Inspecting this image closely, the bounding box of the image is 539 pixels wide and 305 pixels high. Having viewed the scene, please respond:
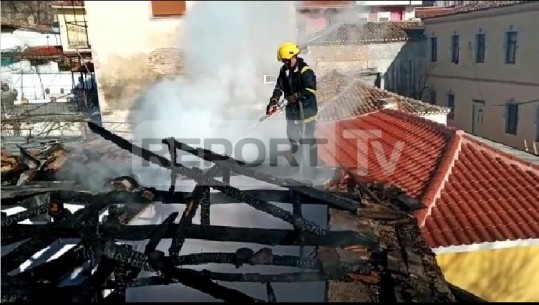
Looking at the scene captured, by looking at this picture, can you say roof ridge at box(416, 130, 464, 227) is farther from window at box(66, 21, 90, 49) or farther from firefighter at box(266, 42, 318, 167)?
window at box(66, 21, 90, 49)

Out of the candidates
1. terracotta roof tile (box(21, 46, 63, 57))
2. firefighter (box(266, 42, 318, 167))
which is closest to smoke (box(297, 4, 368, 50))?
firefighter (box(266, 42, 318, 167))

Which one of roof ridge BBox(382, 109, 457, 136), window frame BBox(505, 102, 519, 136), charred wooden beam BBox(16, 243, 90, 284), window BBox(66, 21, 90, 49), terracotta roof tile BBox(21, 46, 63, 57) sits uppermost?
window BBox(66, 21, 90, 49)

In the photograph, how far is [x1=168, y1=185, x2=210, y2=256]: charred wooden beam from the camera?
330 cm

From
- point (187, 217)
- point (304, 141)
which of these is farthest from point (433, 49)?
point (187, 217)

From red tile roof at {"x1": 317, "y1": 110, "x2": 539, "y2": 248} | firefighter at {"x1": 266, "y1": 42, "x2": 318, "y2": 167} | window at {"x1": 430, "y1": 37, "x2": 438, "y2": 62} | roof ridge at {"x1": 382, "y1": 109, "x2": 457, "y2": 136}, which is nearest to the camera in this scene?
firefighter at {"x1": 266, "y1": 42, "x2": 318, "y2": 167}

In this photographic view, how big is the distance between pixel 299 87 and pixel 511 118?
16247mm

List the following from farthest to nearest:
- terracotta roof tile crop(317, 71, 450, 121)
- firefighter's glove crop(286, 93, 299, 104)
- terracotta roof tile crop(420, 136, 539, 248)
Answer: terracotta roof tile crop(317, 71, 450, 121), terracotta roof tile crop(420, 136, 539, 248), firefighter's glove crop(286, 93, 299, 104)

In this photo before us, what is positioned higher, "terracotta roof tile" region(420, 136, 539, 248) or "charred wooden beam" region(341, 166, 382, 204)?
"charred wooden beam" region(341, 166, 382, 204)

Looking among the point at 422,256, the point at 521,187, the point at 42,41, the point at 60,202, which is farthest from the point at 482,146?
the point at 42,41

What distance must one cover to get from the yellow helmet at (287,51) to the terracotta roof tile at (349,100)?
7.86 meters

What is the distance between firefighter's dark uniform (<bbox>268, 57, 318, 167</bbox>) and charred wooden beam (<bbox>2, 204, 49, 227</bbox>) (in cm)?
295

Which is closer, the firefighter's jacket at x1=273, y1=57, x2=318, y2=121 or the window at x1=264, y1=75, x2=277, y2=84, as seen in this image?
the firefighter's jacket at x1=273, y1=57, x2=318, y2=121

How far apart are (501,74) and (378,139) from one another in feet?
39.3

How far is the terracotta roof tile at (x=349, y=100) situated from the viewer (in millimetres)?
14250
